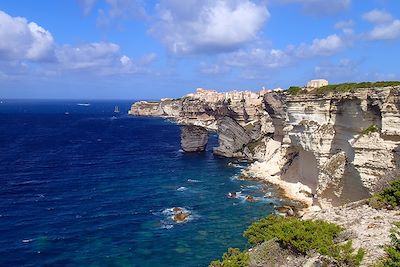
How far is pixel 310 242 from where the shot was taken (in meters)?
21.8

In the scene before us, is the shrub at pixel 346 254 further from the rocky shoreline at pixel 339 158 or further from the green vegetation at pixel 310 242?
the rocky shoreline at pixel 339 158

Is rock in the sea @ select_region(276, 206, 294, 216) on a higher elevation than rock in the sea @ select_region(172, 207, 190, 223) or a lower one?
higher

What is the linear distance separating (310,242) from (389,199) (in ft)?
28.2

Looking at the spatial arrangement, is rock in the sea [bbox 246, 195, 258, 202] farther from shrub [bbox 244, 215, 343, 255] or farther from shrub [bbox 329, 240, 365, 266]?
shrub [bbox 329, 240, 365, 266]

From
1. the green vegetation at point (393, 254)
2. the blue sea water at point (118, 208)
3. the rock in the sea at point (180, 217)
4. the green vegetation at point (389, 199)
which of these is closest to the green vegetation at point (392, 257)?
the green vegetation at point (393, 254)

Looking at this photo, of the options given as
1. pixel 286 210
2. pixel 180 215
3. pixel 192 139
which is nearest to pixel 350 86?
pixel 286 210

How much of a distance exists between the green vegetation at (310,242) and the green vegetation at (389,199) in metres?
5.71

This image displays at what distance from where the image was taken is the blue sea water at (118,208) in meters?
37.4

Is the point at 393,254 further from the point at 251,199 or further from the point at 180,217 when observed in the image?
the point at 251,199

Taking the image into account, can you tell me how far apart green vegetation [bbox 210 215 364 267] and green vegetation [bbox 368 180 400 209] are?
5.71 metres

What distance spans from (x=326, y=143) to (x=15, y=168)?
53.6 meters

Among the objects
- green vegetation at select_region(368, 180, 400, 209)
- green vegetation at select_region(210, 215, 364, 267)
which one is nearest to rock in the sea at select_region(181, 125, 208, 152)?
green vegetation at select_region(368, 180, 400, 209)

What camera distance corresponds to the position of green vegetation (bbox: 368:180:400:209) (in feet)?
87.9

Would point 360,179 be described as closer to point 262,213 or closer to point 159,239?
point 262,213
